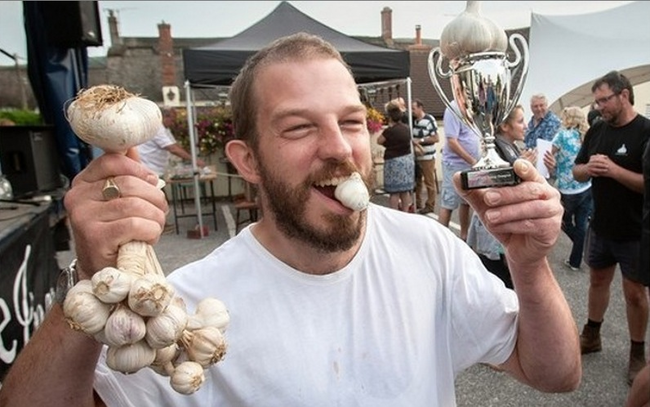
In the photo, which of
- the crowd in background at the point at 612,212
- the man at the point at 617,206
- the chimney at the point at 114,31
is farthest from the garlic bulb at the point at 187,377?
the chimney at the point at 114,31

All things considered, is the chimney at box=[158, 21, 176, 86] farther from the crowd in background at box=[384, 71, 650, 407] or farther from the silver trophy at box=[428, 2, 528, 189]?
the silver trophy at box=[428, 2, 528, 189]

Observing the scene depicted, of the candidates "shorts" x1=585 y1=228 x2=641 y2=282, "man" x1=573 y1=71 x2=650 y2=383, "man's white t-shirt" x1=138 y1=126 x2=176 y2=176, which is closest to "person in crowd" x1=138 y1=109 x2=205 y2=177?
"man's white t-shirt" x1=138 y1=126 x2=176 y2=176

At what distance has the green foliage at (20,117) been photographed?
4.55 metres

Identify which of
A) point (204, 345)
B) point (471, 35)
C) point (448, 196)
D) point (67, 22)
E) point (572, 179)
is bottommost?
point (448, 196)

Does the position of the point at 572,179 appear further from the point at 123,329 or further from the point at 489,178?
the point at 123,329

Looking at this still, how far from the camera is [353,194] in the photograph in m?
1.13

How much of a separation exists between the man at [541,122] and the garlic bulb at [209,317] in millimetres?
6060

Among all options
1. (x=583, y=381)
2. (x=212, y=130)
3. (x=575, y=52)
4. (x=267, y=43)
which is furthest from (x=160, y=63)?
(x=583, y=381)

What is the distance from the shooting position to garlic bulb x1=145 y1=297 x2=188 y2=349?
734 millimetres

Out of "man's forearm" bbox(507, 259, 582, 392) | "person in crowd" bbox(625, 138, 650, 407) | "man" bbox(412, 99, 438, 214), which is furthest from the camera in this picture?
"man" bbox(412, 99, 438, 214)

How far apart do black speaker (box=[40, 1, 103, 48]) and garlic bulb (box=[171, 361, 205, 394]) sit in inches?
165

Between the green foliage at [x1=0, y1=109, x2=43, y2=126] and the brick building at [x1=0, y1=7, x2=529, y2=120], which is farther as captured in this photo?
the brick building at [x1=0, y1=7, x2=529, y2=120]

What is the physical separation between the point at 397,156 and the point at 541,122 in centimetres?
230

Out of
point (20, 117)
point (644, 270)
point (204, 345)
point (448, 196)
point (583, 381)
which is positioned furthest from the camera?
point (448, 196)
